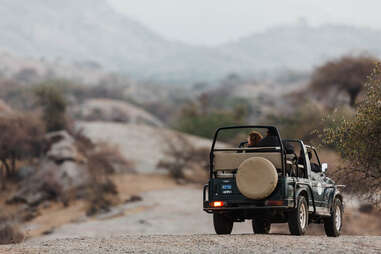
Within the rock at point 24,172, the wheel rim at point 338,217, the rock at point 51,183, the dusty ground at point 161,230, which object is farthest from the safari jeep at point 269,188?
the rock at point 24,172

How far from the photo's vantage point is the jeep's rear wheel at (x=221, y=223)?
14125 mm

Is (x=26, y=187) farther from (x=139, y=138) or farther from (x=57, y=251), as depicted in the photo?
(x=57, y=251)

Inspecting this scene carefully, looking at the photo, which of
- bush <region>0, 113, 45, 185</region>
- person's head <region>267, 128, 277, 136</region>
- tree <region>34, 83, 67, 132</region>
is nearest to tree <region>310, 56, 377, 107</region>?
tree <region>34, 83, 67, 132</region>

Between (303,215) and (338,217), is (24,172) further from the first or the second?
(303,215)

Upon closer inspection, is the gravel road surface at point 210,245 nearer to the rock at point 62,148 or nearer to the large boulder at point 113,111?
the rock at point 62,148

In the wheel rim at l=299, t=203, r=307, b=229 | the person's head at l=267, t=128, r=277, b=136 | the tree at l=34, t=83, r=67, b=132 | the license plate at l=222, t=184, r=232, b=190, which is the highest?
the tree at l=34, t=83, r=67, b=132

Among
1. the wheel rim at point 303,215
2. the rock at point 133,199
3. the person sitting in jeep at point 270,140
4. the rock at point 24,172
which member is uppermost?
the person sitting in jeep at point 270,140

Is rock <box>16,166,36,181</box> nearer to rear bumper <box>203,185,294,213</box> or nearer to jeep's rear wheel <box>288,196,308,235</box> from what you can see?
rear bumper <box>203,185,294,213</box>

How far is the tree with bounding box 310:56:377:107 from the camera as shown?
53.2 meters

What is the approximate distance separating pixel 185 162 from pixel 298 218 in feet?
116

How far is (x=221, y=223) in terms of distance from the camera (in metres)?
14.2

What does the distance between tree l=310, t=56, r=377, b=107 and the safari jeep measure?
38873mm

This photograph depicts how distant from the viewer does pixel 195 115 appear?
6825 cm

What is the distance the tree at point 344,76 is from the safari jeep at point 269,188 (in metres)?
38.9
